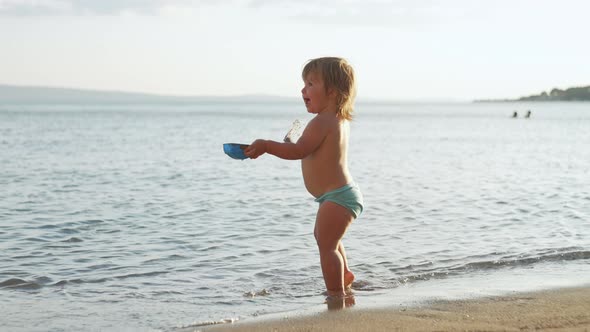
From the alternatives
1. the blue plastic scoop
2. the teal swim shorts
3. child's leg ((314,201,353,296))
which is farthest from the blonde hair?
the blue plastic scoop

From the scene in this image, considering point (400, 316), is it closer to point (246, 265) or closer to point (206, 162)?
point (246, 265)

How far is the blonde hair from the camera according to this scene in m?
5.46

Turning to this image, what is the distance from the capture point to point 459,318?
4758mm

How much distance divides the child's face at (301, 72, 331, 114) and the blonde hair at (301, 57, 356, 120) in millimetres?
30

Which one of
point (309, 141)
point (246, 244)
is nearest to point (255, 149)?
point (309, 141)

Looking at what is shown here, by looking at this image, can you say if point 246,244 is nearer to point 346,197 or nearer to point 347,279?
point 347,279

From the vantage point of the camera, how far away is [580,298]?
530 cm

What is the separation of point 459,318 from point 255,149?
5.59 ft

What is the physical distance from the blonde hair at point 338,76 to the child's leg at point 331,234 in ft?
2.31

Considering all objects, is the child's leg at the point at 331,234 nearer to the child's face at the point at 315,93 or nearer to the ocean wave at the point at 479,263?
the child's face at the point at 315,93

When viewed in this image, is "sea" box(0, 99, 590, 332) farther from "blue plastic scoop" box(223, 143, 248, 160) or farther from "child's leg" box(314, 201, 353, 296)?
"blue plastic scoop" box(223, 143, 248, 160)

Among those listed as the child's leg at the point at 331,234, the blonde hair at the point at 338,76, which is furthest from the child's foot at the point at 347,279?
the blonde hair at the point at 338,76

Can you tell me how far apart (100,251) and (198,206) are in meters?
3.90

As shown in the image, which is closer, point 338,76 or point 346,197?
point 338,76
